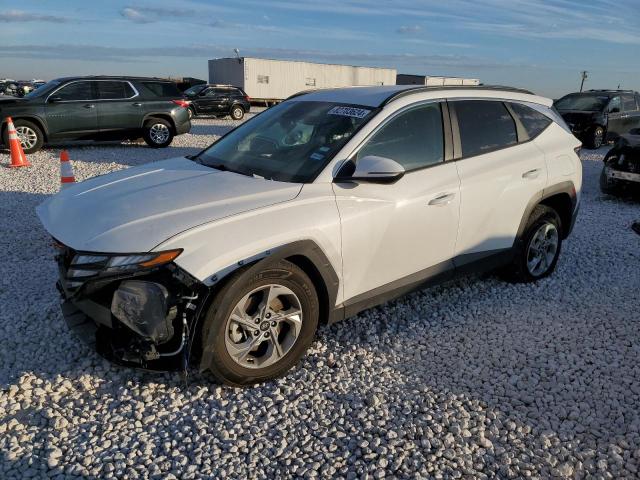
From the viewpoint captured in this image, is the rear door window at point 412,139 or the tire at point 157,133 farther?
the tire at point 157,133

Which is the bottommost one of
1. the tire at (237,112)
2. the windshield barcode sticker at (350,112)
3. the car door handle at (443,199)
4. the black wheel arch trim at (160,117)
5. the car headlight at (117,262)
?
the tire at (237,112)

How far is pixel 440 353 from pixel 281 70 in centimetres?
2993

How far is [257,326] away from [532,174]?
279 cm

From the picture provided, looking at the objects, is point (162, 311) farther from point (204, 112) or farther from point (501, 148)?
point (204, 112)

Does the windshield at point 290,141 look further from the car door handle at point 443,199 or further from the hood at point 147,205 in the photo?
the car door handle at point 443,199

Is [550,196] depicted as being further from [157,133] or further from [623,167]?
[157,133]

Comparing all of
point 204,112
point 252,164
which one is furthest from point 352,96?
point 204,112

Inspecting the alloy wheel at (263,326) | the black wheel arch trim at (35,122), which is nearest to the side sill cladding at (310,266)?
the alloy wheel at (263,326)

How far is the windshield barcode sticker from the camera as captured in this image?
353cm

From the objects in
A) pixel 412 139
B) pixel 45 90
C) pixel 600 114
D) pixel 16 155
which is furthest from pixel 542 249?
pixel 600 114

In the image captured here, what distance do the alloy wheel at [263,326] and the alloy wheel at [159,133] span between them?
1074 centimetres

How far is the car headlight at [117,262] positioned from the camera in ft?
8.64

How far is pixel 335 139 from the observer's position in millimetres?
3432

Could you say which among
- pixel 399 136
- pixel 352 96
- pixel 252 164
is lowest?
pixel 252 164
